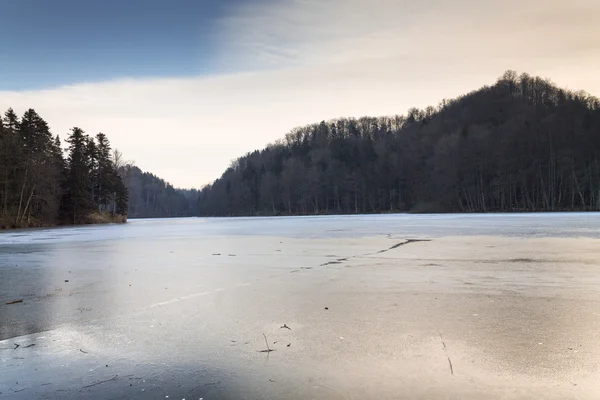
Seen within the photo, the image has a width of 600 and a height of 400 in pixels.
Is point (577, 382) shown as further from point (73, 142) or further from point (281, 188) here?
point (281, 188)

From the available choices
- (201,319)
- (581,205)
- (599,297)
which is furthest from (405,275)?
(581,205)

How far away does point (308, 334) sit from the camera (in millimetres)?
4539

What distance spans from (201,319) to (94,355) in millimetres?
1514

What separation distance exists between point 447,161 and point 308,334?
3399 inches

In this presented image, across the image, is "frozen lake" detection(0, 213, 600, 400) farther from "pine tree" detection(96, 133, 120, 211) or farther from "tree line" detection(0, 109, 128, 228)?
"pine tree" detection(96, 133, 120, 211)

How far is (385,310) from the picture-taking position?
219 inches

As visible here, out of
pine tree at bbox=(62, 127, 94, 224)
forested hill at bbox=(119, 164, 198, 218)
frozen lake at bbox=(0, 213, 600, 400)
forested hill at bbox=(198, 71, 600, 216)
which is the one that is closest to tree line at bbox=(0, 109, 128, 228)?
pine tree at bbox=(62, 127, 94, 224)

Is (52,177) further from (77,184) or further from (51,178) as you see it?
(77,184)

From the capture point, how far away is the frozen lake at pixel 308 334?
125 inches

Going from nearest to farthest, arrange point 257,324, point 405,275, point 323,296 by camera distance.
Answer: point 257,324
point 323,296
point 405,275

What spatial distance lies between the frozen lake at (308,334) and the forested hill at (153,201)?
144369 millimetres

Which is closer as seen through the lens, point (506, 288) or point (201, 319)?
point (201, 319)

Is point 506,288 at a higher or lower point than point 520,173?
lower

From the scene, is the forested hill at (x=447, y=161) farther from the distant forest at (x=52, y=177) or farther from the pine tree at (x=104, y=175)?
the pine tree at (x=104, y=175)
